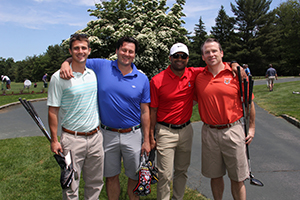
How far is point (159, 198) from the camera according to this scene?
3.16 metres

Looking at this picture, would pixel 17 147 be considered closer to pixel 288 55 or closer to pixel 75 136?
pixel 75 136

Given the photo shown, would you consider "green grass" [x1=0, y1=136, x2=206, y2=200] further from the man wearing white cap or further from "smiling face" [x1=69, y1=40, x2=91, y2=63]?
"smiling face" [x1=69, y1=40, x2=91, y2=63]

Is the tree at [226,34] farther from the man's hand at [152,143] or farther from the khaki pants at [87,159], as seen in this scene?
the khaki pants at [87,159]

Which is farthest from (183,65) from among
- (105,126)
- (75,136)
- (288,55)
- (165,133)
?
(288,55)

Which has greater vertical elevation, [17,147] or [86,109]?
[86,109]

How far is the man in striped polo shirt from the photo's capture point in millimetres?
2707

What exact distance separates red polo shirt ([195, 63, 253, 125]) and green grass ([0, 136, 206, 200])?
1515 mm

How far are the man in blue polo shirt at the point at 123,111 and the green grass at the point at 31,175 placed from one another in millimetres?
859

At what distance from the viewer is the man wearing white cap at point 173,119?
10.4ft

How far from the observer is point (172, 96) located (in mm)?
3156

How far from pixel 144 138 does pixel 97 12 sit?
17491 millimetres

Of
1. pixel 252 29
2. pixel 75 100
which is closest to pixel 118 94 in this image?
pixel 75 100

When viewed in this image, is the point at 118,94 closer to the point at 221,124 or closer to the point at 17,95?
the point at 221,124

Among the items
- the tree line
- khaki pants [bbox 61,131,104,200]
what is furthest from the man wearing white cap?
the tree line
